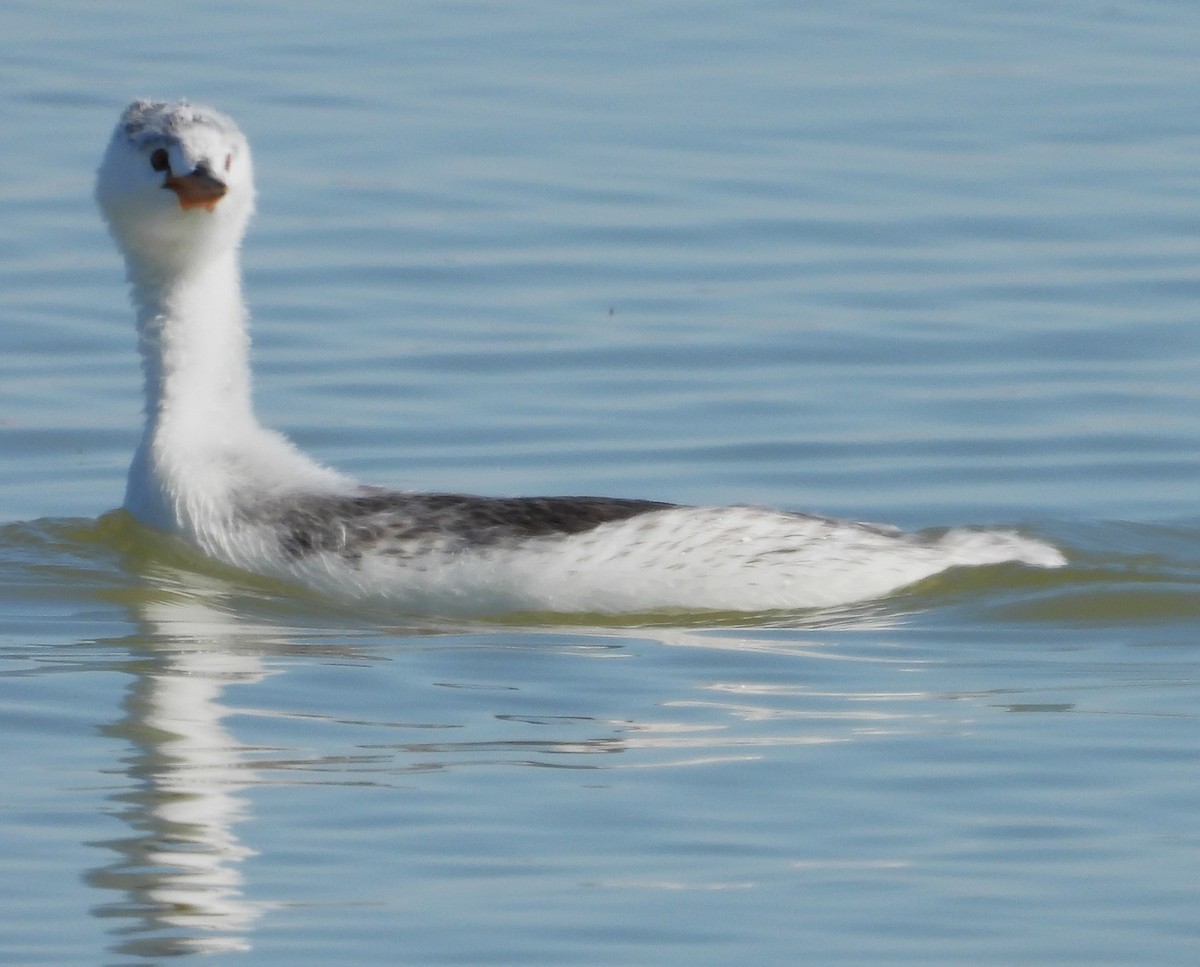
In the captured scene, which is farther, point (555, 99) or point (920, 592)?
point (555, 99)

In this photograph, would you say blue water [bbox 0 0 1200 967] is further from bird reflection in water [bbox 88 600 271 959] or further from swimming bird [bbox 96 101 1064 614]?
swimming bird [bbox 96 101 1064 614]

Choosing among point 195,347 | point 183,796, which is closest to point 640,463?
point 195,347

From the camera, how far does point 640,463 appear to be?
540 inches

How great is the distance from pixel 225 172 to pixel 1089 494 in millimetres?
4500

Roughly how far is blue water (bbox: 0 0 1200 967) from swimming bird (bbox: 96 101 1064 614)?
0.56 ft

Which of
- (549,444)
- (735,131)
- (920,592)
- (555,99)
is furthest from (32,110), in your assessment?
(920,592)

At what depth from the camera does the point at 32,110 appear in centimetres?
2023

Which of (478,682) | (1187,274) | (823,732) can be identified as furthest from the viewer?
(1187,274)

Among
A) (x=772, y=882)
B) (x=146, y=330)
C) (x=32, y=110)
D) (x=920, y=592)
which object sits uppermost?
(x=32, y=110)

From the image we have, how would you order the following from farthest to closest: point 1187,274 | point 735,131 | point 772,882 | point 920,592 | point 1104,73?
point 1104,73 < point 735,131 < point 1187,274 < point 920,592 < point 772,882

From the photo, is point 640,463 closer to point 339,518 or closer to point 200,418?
point 200,418

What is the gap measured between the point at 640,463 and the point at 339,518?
2.85 metres

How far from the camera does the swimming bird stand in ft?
35.8

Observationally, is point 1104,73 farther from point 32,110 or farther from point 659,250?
point 32,110
